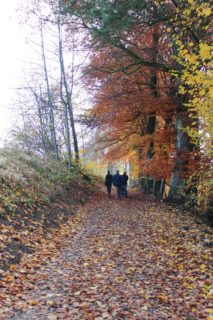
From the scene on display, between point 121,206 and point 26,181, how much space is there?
5781 millimetres

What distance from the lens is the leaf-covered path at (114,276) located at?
5.00 meters

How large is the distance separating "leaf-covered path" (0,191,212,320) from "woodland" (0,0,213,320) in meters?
0.02

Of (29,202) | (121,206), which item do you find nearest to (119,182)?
(121,206)

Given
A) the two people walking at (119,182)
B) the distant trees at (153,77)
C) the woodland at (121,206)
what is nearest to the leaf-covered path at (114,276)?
the woodland at (121,206)

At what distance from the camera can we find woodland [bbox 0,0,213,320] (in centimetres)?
552

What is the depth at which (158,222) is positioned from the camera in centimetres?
1174

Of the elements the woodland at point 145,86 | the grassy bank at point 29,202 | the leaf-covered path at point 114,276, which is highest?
the woodland at point 145,86

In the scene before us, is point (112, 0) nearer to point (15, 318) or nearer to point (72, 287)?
point (72, 287)

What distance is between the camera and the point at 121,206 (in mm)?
16031

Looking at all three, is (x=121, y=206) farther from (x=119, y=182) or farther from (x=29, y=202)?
(x=29, y=202)

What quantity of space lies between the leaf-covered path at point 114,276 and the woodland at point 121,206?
0.02 meters

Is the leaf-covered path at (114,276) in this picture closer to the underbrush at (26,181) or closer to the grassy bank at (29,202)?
the grassy bank at (29,202)

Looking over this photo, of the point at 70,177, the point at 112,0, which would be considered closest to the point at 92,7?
the point at 112,0

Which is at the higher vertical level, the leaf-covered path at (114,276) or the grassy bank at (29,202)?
the grassy bank at (29,202)
